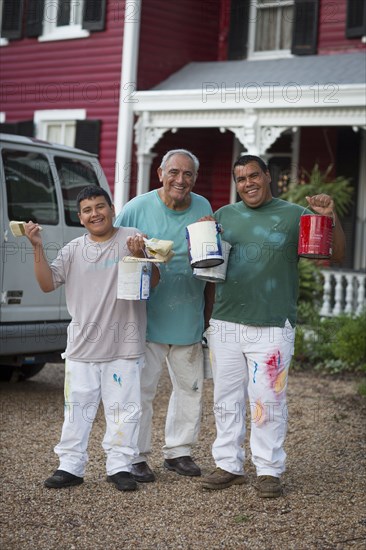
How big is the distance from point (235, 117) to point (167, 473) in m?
8.93

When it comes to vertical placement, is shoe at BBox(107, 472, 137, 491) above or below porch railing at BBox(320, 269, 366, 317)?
below

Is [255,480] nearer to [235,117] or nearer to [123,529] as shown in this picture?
[123,529]

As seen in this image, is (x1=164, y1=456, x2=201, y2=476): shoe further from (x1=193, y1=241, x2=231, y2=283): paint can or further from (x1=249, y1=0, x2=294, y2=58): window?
(x1=249, y1=0, x2=294, y2=58): window

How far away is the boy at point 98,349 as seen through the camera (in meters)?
5.29

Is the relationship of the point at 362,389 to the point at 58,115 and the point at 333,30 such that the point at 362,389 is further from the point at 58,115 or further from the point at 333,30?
the point at 58,115

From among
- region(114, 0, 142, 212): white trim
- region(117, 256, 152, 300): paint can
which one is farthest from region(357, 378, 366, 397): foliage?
region(114, 0, 142, 212): white trim

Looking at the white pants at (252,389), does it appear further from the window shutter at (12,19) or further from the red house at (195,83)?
the window shutter at (12,19)

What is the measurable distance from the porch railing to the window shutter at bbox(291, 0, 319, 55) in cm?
419

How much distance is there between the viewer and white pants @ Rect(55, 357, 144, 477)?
17.3 feet

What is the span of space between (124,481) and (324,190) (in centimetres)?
889

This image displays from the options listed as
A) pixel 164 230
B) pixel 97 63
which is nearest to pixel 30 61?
pixel 97 63

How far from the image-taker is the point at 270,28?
15547 millimetres

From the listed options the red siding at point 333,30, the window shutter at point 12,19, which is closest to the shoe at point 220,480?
the red siding at point 333,30

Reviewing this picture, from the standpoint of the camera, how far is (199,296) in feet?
18.6
